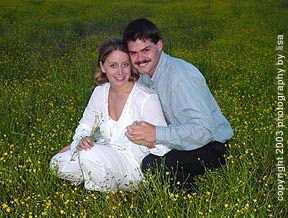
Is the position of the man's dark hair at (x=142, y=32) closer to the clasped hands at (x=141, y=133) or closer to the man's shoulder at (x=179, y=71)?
the man's shoulder at (x=179, y=71)

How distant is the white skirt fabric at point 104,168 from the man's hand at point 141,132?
0.92 ft

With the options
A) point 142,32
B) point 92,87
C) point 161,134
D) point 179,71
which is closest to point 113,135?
point 161,134

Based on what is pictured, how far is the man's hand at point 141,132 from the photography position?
3.88m

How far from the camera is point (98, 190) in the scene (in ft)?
13.1

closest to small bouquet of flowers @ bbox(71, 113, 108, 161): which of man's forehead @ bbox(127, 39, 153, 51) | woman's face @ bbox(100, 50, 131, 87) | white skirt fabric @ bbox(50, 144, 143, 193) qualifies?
white skirt fabric @ bbox(50, 144, 143, 193)

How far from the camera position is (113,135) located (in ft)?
14.1

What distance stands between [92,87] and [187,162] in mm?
3346

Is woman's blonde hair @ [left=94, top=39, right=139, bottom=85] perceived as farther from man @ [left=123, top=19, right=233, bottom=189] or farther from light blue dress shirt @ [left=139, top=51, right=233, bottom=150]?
light blue dress shirt @ [left=139, top=51, right=233, bottom=150]

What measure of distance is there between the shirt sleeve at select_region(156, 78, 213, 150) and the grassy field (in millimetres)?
384

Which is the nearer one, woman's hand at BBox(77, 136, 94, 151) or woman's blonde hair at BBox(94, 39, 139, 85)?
woman's hand at BBox(77, 136, 94, 151)

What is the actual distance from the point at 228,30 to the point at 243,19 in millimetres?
2177

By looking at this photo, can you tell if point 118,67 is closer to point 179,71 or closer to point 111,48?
point 111,48

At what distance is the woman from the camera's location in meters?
4.04

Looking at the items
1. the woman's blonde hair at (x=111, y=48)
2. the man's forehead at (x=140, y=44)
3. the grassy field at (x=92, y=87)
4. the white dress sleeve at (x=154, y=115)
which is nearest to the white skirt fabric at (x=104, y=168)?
the grassy field at (x=92, y=87)
